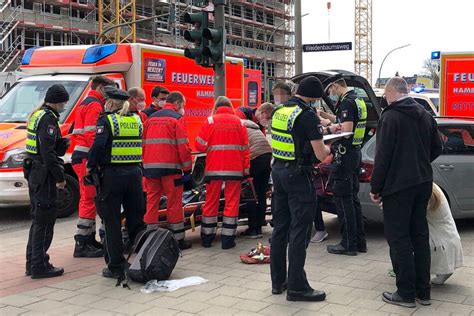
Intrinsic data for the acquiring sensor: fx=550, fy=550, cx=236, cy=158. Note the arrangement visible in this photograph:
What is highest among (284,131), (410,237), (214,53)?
(214,53)

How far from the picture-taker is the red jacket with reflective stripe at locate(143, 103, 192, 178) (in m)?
6.50

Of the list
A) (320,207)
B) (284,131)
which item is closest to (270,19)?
(320,207)

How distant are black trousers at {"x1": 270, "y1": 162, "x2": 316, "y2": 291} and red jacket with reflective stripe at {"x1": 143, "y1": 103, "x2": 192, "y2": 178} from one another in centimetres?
181

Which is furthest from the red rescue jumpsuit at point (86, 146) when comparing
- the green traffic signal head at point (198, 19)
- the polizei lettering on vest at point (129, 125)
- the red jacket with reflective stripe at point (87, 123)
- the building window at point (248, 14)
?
the building window at point (248, 14)

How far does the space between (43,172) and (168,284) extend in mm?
1716

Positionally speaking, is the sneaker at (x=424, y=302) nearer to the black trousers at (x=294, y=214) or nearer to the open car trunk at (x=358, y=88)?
the black trousers at (x=294, y=214)

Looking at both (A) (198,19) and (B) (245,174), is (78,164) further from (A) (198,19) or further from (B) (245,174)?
(A) (198,19)

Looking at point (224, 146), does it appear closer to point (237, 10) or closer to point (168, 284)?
point (168, 284)

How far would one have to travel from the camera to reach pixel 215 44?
361 inches

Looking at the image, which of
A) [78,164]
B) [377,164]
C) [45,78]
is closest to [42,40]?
[45,78]

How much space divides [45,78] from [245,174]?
4963mm

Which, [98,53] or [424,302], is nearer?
[424,302]

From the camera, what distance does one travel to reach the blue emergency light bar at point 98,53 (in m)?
9.96

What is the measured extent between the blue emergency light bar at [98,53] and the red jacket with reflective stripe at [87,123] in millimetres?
3500
